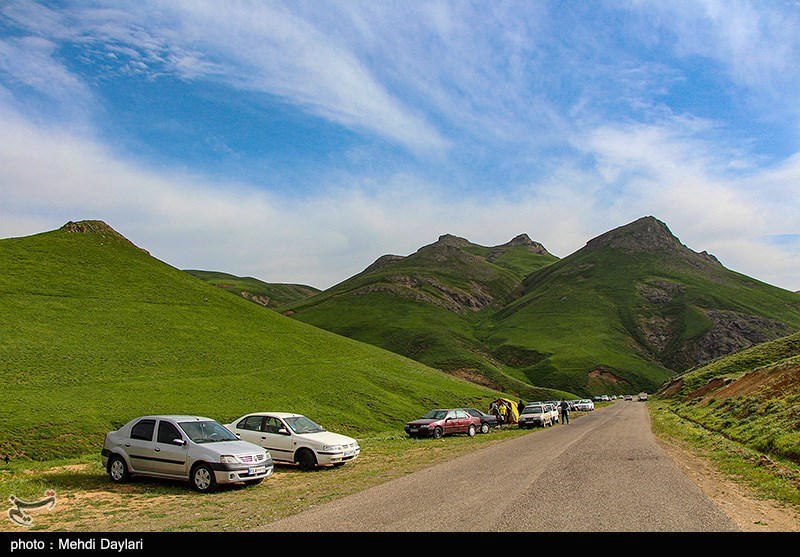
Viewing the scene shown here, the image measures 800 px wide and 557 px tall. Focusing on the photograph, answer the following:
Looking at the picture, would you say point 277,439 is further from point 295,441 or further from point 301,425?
point 301,425

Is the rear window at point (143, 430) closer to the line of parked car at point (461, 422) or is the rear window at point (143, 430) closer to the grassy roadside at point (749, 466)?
the grassy roadside at point (749, 466)

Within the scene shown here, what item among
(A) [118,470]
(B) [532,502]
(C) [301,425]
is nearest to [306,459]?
(C) [301,425]

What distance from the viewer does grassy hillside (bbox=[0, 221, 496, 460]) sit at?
1165 inches

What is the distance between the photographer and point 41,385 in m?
31.8

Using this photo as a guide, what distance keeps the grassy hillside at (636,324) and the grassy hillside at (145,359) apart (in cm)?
6925

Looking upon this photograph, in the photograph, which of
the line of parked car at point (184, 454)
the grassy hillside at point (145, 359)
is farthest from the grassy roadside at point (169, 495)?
the grassy hillside at point (145, 359)

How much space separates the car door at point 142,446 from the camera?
15.5 meters

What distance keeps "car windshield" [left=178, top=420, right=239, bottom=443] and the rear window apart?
103 cm

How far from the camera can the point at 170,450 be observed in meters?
15.3

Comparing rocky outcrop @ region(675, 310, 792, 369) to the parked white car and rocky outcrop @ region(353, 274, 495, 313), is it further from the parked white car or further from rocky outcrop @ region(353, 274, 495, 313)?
the parked white car

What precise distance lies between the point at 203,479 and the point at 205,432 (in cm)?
182

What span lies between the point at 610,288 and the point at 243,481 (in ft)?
613

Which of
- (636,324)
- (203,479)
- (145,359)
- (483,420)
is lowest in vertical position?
(483,420)

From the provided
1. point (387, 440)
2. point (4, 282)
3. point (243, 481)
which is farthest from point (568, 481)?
point (4, 282)
